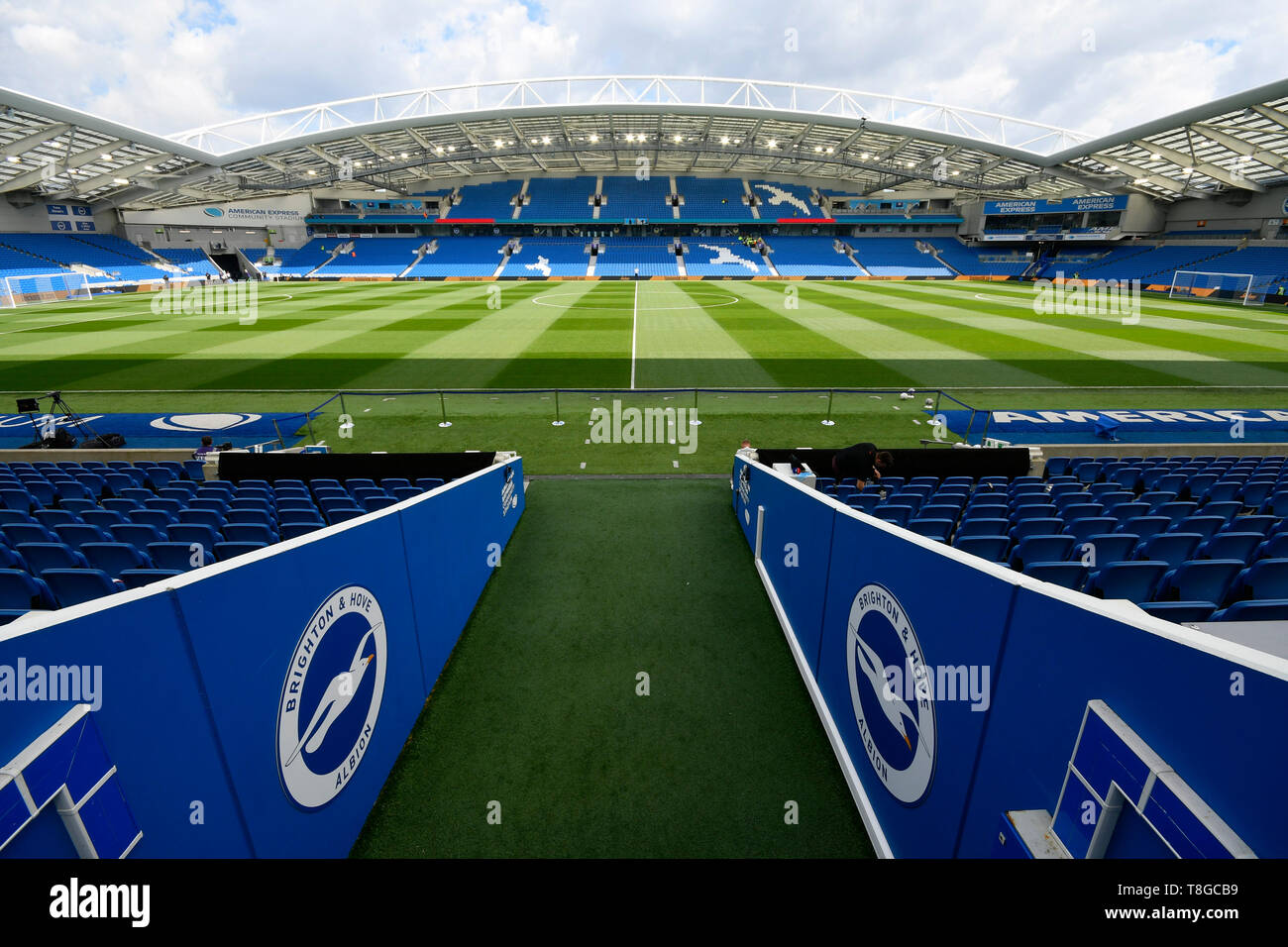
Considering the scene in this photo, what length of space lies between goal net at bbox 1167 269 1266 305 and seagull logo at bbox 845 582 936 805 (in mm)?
57267

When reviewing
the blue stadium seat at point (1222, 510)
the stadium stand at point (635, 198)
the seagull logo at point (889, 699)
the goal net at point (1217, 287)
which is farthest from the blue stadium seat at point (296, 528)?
the stadium stand at point (635, 198)

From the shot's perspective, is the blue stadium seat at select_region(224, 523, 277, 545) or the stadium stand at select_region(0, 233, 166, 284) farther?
the stadium stand at select_region(0, 233, 166, 284)

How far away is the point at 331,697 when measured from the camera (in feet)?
10.6

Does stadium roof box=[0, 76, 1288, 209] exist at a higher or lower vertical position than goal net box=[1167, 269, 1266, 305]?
higher

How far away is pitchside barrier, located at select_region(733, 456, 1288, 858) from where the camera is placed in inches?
57.4

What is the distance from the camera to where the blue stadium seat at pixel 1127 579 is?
12.4 ft

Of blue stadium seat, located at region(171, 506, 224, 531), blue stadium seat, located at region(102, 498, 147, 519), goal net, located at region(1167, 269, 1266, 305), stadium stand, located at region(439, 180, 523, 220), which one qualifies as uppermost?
stadium stand, located at region(439, 180, 523, 220)

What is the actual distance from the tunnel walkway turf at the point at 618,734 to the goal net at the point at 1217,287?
187 feet

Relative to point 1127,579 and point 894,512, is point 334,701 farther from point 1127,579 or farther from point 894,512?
point 1127,579

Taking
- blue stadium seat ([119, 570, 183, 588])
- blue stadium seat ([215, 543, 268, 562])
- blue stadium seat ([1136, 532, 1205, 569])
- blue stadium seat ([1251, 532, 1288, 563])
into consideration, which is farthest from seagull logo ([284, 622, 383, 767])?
blue stadium seat ([1251, 532, 1288, 563])

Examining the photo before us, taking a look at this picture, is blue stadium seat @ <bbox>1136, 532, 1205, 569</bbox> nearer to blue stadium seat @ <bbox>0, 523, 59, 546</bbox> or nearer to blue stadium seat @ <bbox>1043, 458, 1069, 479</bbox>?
blue stadium seat @ <bbox>1043, 458, 1069, 479</bbox>

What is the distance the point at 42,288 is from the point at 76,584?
6540 cm

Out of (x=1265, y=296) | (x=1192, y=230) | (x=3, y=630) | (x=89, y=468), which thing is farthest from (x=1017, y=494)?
(x=1192, y=230)
